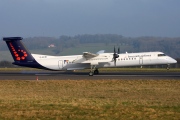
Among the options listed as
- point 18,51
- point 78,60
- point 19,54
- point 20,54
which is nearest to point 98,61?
point 78,60

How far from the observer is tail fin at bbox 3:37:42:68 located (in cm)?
4547

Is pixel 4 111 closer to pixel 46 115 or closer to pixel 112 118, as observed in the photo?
pixel 46 115

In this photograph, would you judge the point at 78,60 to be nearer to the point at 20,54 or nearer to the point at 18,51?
the point at 20,54

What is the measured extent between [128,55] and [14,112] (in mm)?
31301

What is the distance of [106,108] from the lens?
16422 mm

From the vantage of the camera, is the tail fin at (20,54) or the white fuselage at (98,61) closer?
the white fuselage at (98,61)

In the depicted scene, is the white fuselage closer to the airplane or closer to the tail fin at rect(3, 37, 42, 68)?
the airplane

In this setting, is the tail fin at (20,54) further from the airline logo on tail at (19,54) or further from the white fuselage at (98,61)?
the white fuselage at (98,61)

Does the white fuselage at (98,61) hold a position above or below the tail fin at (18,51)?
below

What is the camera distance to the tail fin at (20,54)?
45469 millimetres

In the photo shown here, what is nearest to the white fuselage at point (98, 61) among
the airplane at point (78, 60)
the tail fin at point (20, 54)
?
the airplane at point (78, 60)

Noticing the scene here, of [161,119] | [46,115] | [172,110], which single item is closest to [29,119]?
[46,115]

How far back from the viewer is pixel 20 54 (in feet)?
149

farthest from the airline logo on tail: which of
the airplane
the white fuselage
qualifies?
the white fuselage
